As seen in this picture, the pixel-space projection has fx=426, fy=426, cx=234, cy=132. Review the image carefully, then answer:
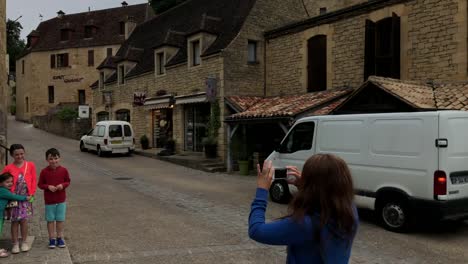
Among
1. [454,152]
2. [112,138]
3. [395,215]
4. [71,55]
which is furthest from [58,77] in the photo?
[454,152]

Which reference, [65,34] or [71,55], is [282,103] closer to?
[71,55]

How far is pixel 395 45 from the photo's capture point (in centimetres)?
1312

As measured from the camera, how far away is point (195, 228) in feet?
23.6

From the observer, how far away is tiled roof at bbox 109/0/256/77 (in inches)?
746

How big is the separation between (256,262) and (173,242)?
1.49 metres

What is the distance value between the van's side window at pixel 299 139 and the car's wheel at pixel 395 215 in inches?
86.3

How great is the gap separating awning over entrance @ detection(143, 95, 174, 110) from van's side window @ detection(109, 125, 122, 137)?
2.43 meters

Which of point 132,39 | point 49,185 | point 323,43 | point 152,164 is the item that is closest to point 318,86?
point 323,43

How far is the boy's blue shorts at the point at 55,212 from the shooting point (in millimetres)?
5699

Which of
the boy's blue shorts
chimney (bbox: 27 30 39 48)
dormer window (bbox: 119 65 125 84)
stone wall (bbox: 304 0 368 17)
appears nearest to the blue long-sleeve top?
the boy's blue shorts

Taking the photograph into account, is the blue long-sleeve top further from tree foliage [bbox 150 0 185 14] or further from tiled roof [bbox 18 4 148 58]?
tiled roof [bbox 18 4 148 58]

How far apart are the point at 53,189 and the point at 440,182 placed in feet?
18.6

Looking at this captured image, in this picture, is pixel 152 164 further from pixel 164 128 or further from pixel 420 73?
pixel 420 73

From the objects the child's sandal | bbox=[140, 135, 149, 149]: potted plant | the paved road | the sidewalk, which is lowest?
the paved road
